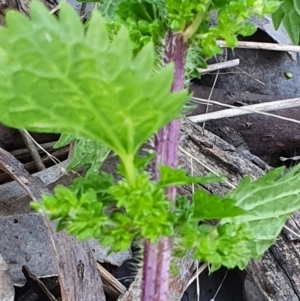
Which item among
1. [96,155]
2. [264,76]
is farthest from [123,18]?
[264,76]

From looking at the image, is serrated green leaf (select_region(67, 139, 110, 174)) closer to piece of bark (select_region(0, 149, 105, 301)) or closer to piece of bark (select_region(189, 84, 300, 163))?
piece of bark (select_region(0, 149, 105, 301))

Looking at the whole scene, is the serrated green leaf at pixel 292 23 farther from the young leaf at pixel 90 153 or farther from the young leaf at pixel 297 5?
the young leaf at pixel 90 153

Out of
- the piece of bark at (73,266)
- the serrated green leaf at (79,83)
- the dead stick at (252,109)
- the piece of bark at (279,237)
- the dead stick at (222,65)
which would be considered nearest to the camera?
the serrated green leaf at (79,83)

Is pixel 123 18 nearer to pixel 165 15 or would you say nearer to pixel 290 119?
pixel 165 15

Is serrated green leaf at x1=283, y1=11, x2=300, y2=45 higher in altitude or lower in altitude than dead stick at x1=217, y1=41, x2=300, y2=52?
higher

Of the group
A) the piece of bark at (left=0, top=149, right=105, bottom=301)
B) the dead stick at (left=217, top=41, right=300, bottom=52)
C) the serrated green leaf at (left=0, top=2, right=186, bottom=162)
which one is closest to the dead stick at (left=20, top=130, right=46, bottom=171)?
the piece of bark at (left=0, top=149, right=105, bottom=301)

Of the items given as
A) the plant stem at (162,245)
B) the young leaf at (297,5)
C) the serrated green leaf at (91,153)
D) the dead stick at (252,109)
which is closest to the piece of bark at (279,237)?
the dead stick at (252,109)

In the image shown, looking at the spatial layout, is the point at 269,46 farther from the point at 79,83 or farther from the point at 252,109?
the point at 79,83
